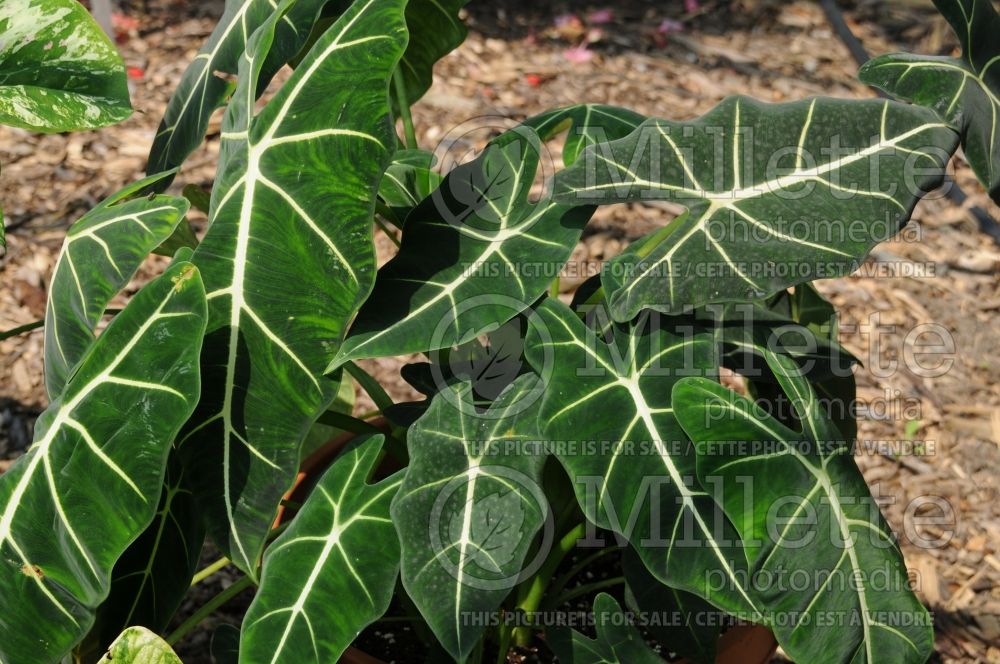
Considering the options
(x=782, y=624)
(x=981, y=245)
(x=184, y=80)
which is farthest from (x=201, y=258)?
(x=981, y=245)

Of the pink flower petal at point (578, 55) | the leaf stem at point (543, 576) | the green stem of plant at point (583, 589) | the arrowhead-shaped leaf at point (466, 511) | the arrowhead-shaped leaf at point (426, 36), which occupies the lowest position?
the green stem of plant at point (583, 589)

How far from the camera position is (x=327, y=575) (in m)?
1.23

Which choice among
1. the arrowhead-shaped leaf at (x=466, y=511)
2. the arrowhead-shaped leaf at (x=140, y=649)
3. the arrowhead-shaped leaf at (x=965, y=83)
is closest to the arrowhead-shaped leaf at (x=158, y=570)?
the arrowhead-shaped leaf at (x=140, y=649)

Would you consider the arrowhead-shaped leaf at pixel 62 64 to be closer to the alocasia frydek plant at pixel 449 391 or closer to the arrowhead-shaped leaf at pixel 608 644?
the alocasia frydek plant at pixel 449 391

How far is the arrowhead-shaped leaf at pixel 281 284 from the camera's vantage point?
121cm

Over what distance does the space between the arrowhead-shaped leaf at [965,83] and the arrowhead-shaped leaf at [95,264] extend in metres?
0.88

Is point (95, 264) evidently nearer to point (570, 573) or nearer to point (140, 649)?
point (140, 649)

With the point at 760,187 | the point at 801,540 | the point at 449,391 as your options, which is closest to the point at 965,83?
the point at 760,187

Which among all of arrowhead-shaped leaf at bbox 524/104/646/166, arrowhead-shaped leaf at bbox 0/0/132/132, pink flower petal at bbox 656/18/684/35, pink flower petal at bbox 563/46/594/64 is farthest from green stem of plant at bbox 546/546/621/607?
pink flower petal at bbox 656/18/684/35

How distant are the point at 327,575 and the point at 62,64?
0.80 metres

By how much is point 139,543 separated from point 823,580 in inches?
32.9

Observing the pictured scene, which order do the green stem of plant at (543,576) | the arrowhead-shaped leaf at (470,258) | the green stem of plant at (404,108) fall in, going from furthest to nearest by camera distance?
the green stem of plant at (404,108)
the green stem of plant at (543,576)
the arrowhead-shaped leaf at (470,258)

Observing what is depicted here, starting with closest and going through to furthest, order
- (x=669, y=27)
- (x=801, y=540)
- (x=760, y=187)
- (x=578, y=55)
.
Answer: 1. (x=801, y=540)
2. (x=760, y=187)
3. (x=578, y=55)
4. (x=669, y=27)

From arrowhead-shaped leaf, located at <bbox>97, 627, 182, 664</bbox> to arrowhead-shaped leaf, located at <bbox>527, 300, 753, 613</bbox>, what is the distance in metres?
0.49
